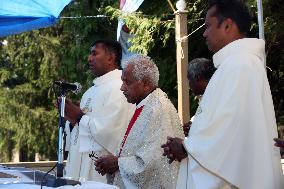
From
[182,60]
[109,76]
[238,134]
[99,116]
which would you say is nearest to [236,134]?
[238,134]

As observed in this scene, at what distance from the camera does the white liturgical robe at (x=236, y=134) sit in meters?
3.08

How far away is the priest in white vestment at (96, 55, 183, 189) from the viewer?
3979 mm

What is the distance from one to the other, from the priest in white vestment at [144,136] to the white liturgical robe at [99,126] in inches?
21.5

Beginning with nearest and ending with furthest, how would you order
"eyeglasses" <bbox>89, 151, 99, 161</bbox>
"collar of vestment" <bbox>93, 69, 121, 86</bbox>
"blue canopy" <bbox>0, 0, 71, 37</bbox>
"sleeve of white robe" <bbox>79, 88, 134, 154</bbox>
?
"eyeglasses" <bbox>89, 151, 99, 161</bbox> < "sleeve of white robe" <bbox>79, 88, 134, 154</bbox> < "collar of vestment" <bbox>93, 69, 121, 86</bbox> < "blue canopy" <bbox>0, 0, 71, 37</bbox>

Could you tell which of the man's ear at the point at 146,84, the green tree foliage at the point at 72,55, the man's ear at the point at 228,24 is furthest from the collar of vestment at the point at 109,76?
the man's ear at the point at 228,24

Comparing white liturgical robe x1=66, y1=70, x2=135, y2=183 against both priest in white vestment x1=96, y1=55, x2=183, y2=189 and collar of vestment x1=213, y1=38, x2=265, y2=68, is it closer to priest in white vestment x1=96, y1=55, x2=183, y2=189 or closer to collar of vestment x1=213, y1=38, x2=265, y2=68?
priest in white vestment x1=96, y1=55, x2=183, y2=189

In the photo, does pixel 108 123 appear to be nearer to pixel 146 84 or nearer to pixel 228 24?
pixel 146 84

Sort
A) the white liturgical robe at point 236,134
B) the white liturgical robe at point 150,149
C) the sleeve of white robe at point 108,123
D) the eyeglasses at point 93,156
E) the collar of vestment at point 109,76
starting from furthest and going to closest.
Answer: the collar of vestment at point 109,76 < the sleeve of white robe at point 108,123 < the eyeglasses at point 93,156 < the white liturgical robe at point 150,149 < the white liturgical robe at point 236,134

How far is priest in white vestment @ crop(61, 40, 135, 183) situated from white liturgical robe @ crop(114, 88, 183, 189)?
67cm

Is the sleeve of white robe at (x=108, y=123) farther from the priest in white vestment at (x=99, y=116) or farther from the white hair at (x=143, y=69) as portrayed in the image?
the white hair at (x=143, y=69)

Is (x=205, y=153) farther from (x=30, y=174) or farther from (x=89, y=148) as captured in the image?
(x=89, y=148)

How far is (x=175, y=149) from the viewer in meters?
3.29

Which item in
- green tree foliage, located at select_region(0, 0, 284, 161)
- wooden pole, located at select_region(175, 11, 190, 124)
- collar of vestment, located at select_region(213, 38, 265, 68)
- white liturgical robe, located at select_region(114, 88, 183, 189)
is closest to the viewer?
collar of vestment, located at select_region(213, 38, 265, 68)

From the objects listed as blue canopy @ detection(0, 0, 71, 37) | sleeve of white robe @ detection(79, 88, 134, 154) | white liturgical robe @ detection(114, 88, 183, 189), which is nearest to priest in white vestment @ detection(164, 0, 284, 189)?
white liturgical robe @ detection(114, 88, 183, 189)
